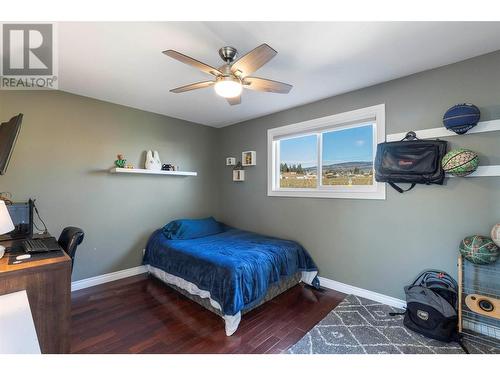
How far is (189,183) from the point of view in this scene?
13.2 feet

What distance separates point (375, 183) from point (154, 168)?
3.01m

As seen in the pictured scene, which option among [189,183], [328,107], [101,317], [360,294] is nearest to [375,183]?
[328,107]

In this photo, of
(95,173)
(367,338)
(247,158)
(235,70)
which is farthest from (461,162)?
(95,173)

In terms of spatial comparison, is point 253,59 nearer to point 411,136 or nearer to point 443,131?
point 411,136

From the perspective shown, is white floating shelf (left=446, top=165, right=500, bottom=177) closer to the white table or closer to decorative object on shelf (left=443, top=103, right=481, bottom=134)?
decorative object on shelf (left=443, top=103, right=481, bottom=134)

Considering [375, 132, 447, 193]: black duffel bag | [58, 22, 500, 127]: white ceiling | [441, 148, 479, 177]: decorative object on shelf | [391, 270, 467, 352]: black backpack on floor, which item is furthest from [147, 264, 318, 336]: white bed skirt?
[58, 22, 500, 127]: white ceiling

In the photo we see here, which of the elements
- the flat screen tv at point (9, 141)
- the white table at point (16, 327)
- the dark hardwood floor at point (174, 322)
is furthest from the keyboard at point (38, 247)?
the dark hardwood floor at point (174, 322)

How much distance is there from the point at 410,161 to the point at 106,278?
3.91 meters

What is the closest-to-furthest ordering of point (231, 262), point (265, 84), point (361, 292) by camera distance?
point (265, 84)
point (231, 262)
point (361, 292)

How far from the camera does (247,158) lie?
12.6ft

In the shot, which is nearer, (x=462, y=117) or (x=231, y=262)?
(x=462, y=117)

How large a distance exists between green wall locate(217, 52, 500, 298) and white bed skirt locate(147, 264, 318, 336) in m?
0.25

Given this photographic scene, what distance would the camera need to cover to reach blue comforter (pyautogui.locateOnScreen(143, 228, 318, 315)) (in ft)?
7.06

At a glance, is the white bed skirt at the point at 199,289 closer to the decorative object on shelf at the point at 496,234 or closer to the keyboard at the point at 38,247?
the keyboard at the point at 38,247
